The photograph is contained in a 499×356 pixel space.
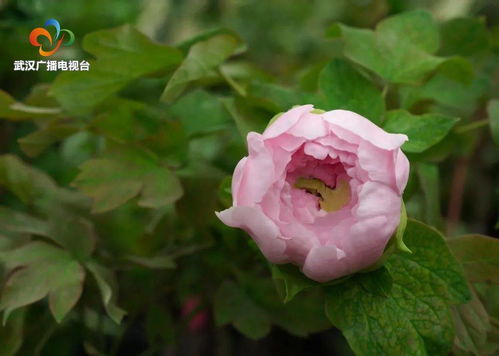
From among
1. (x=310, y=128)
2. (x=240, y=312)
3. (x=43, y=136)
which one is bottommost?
(x=240, y=312)

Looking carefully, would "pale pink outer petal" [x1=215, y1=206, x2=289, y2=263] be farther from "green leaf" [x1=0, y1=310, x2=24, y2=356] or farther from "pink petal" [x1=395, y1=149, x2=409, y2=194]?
"green leaf" [x1=0, y1=310, x2=24, y2=356]

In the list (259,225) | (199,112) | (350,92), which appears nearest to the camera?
(259,225)

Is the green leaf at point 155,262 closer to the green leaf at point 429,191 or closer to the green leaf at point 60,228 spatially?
the green leaf at point 60,228

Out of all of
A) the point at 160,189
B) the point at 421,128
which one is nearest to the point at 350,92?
the point at 421,128

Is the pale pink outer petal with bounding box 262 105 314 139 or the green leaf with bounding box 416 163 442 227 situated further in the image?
the green leaf with bounding box 416 163 442 227

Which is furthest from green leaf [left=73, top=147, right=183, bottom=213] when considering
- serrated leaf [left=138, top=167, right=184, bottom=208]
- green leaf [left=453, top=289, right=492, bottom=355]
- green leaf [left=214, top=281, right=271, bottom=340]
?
green leaf [left=453, top=289, right=492, bottom=355]

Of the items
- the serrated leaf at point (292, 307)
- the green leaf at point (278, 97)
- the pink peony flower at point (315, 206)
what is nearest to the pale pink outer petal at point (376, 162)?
the pink peony flower at point (315, 206)

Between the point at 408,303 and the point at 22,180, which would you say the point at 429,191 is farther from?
the point at 22,180
